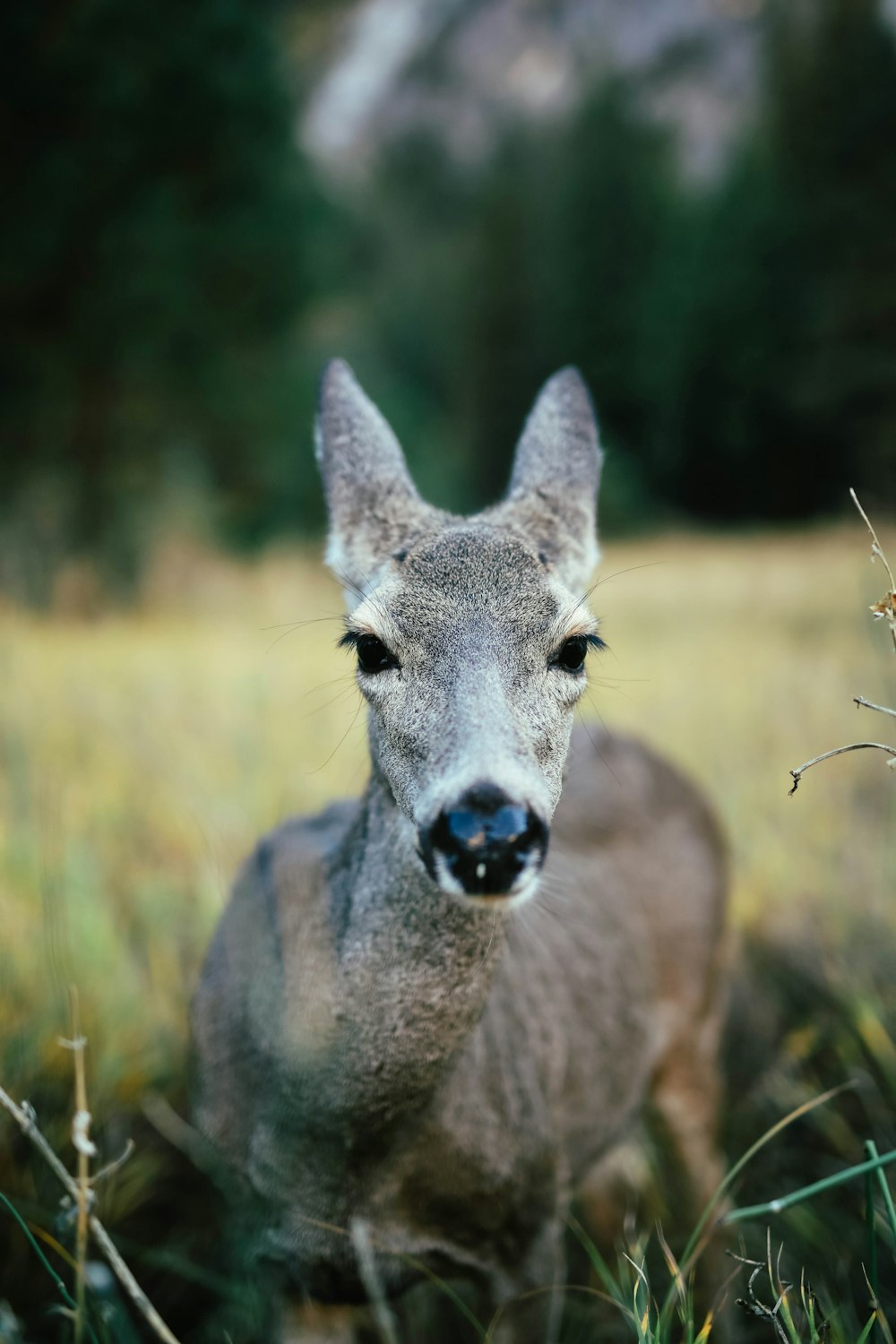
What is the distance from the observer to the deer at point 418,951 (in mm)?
1910

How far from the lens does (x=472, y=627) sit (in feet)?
6.64

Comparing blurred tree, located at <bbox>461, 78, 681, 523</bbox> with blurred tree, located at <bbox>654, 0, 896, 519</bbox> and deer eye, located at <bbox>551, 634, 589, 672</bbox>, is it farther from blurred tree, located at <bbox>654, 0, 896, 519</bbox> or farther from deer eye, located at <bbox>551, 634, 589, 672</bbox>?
deer eye, located at <bbox>551, 634, 589, 672</bbox>

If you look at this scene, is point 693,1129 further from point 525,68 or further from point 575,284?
point 525,68

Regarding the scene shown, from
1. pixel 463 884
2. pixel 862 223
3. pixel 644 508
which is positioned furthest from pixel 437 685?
pixel 644 508

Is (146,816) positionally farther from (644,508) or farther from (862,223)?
(644,508)

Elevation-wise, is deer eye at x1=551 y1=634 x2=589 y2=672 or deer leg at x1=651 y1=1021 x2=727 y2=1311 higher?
deer eye at x1=551 y1=634 x2=589 y2=672

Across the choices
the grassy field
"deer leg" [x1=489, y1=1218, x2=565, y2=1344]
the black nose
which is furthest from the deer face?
"deer leg" [x1=489, y1=1218, x2=565, y2=1344]

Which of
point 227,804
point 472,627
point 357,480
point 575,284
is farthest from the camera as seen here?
point 575,284

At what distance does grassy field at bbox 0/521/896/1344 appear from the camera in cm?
305

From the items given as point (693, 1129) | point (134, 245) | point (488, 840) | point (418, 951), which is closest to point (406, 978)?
point (418, 951)

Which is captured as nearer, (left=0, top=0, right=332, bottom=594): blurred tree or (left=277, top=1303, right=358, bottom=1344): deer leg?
(left=277, top=1303, right=358, bottom=1344): deer leg

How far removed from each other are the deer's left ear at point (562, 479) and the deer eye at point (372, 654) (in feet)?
1.91

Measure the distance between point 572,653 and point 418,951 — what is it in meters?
0.71

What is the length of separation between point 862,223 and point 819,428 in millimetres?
7880
